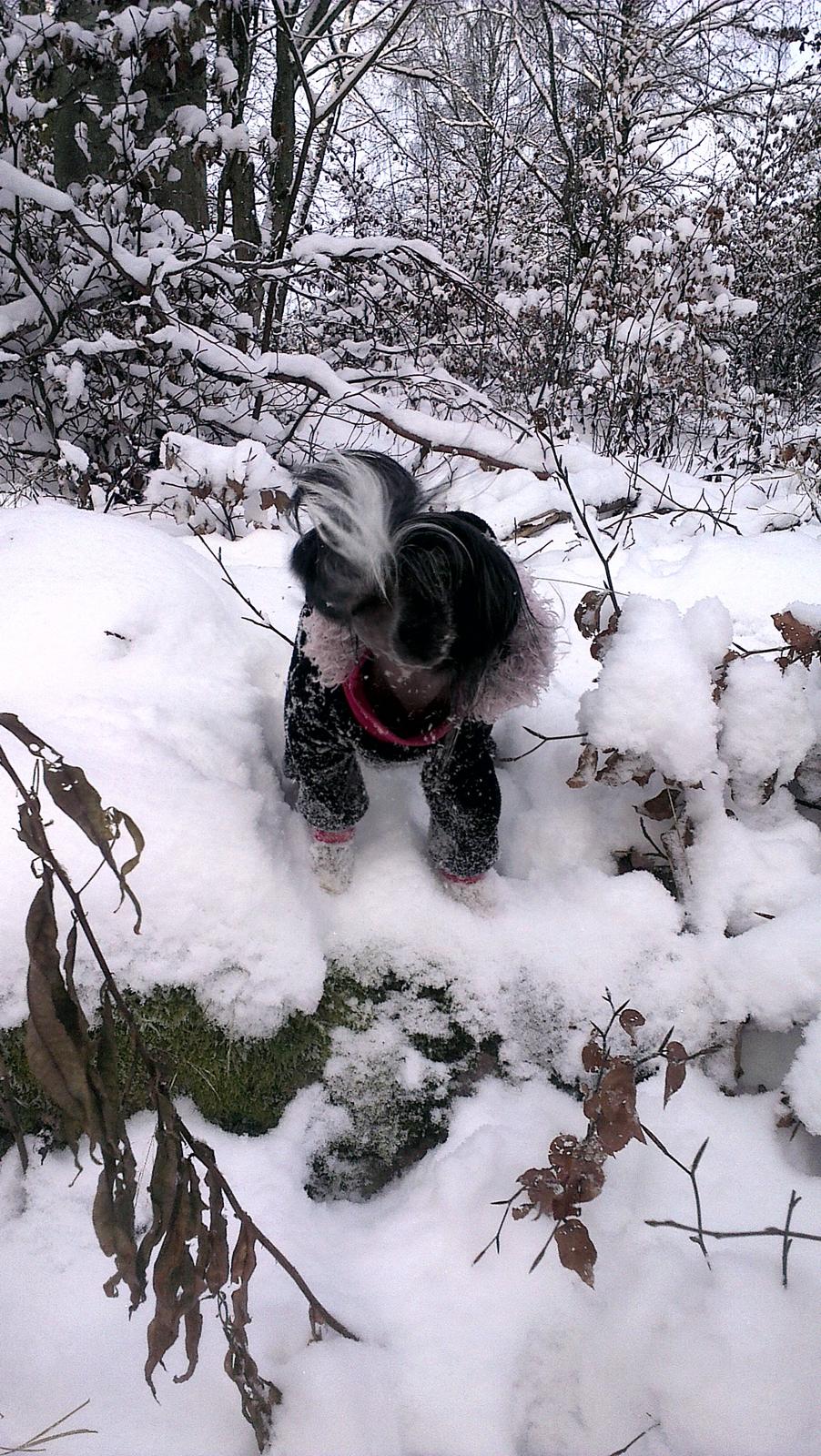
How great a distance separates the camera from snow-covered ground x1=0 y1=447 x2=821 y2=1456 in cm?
108

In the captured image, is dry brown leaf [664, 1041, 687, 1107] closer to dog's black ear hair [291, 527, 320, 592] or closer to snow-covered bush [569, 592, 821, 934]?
snow-covered bush [569, 592, 821, 934]

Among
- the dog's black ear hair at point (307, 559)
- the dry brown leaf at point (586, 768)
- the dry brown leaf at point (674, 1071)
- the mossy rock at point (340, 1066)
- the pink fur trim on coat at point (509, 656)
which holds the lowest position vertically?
the mossy rock at point (340, 1066)

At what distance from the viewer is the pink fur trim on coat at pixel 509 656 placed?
1273 mm

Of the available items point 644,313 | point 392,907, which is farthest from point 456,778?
point 644,313

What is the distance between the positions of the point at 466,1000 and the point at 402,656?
0.73 metres

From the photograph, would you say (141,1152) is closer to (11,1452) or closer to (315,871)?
(11,1452)

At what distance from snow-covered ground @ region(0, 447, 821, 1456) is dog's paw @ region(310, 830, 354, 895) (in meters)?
0.03

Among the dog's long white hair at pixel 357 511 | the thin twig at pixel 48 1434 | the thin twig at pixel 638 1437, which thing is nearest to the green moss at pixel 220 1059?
the thin twig at pixel 48 1434

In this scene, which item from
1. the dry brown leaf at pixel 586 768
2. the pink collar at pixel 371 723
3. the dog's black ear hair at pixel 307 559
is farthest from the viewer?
the dry brown leaf at pixel 586 768

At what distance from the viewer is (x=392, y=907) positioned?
156 centimetres

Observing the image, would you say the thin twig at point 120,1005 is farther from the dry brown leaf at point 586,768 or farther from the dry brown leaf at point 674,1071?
the dry brown leaf at point 586,768

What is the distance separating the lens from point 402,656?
1.16m

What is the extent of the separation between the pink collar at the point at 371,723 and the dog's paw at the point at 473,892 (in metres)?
0.30

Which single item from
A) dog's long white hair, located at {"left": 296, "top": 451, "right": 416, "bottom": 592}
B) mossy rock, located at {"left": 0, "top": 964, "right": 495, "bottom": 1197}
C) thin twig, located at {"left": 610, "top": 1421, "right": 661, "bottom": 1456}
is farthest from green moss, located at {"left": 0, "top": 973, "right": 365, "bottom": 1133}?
dog's long white hair, located at {"left": 296, "top": 451, "right": 416, "bottom": 592}
